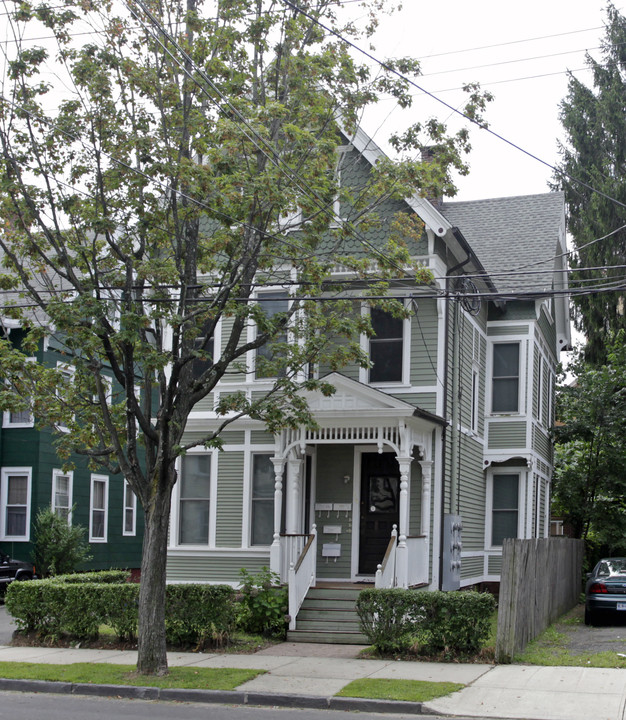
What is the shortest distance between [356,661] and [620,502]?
14.8 meters

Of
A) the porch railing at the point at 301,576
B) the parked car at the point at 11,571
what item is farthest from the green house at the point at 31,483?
the porch railing at the point at 301,576

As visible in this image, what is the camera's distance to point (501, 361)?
873 inches

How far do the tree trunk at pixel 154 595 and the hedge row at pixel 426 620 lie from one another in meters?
3.24

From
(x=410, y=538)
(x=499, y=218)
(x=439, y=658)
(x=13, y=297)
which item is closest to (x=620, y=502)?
(x=499, y=218)

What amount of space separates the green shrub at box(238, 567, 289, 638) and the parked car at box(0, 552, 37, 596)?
367 inches

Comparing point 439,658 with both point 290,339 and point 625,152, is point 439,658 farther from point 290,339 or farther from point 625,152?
point 625,152

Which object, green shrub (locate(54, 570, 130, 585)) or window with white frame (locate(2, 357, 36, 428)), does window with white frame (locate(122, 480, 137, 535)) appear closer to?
window with white frame (locate(2, 357, 36, 428))

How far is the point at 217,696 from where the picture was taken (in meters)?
11.0

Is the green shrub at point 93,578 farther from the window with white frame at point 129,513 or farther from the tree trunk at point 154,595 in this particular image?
the window with white frame at point 129,513

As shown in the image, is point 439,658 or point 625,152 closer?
point 439,658

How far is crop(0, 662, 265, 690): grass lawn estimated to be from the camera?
11.5m

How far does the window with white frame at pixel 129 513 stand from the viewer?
2973 centimetres

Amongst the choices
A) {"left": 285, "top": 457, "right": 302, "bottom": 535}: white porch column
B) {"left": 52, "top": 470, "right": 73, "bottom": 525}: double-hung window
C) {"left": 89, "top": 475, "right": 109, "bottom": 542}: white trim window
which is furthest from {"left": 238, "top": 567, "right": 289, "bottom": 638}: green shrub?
{"left": 89, "top": 475, "right": 109, "bottom": 542}: white trim window

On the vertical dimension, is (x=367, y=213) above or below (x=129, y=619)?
above
